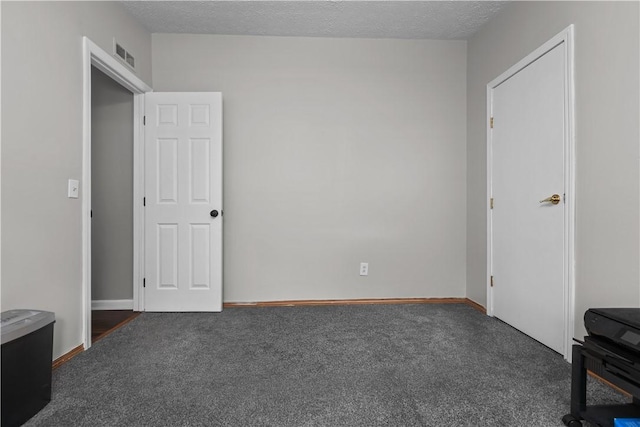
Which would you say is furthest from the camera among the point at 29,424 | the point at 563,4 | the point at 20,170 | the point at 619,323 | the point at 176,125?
the point at 176,125

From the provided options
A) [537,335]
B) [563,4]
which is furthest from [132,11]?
[537,335]

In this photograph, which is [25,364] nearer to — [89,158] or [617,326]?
[89,158]

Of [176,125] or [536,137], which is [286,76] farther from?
[536,137]

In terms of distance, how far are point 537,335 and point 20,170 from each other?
3.33 m

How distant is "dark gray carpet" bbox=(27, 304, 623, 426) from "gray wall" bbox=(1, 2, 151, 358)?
0.49 meters

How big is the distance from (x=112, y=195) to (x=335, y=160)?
220 cm

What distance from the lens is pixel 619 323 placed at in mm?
1194

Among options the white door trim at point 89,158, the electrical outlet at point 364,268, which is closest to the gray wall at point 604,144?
the electrical outlet at point 364,268

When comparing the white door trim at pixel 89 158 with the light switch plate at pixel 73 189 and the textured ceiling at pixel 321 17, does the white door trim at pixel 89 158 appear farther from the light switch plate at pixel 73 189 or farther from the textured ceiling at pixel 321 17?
the textured ceiling at pixel 321 17

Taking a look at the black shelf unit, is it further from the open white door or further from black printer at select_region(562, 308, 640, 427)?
the open white door

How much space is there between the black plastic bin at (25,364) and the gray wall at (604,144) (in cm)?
285

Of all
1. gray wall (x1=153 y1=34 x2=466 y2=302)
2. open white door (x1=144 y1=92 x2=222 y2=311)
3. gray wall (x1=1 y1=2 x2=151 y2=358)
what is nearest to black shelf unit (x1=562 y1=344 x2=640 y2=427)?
gray wall (x1=153 y1=34 x2=466 y2=302)

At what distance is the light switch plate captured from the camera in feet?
6.56

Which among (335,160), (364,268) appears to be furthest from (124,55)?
(364,268)
